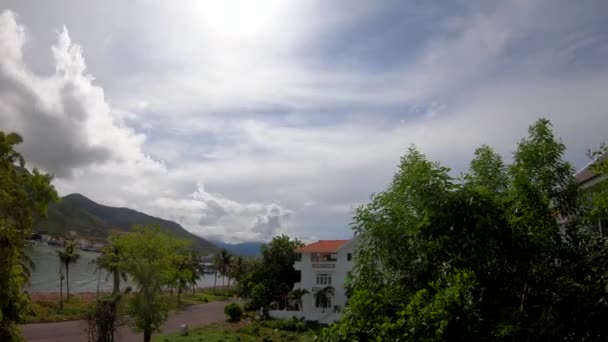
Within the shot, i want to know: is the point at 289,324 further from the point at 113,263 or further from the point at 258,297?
the point at 113,263

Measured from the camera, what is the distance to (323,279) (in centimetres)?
5034

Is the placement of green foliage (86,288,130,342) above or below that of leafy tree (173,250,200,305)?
below

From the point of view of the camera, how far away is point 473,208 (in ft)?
22.0

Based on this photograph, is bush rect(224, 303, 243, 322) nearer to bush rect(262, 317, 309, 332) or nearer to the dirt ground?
the dirt ground

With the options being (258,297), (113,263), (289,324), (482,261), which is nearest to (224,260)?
(258,297)

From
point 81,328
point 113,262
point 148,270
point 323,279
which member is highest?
point 113,262

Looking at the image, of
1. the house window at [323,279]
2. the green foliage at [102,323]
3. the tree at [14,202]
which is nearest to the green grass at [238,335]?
the house window at [323,279]

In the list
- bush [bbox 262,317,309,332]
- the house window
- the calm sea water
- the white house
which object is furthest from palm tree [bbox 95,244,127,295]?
the house window

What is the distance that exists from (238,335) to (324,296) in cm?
1157

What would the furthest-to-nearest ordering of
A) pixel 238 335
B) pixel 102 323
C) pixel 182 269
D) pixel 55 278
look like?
pixel 55 278, pixel 182 269, pixel 238 335, pixel 102 323

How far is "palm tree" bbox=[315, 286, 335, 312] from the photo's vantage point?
48.4 metres

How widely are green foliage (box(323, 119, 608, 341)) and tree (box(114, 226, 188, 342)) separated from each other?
2496 centimetres

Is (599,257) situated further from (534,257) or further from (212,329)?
(212,329)

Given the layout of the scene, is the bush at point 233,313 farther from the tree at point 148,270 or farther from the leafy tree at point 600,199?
the leafy tree at point 600,199
